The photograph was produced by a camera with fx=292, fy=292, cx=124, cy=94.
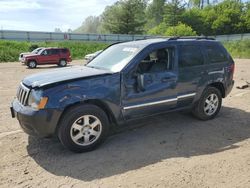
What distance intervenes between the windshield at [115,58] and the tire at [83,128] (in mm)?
881

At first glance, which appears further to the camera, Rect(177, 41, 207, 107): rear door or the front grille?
Rect(177, 41, 207, 107): rear door

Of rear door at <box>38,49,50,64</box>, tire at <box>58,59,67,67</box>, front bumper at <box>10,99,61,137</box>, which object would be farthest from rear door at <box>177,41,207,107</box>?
tire at <box>58,59,67,67</box>

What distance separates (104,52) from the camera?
6070 mm

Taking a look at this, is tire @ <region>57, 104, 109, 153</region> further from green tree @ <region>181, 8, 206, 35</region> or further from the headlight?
green tree @ <region>181, 8, 206, 35</region>

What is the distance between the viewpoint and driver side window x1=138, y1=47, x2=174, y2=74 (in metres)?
5.24

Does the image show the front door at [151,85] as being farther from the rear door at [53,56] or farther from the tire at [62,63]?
the tire at [62,63]

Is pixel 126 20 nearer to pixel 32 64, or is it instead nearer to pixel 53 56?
pixel 53 56

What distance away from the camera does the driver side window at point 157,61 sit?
17.2 ft

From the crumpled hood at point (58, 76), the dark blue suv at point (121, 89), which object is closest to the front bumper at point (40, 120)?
the dark blue suv at point (121, 89)

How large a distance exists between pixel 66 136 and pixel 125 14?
182 ft

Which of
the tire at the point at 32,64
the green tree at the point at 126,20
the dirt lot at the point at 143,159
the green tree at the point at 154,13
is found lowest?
the dirt lot at the point at 143,159

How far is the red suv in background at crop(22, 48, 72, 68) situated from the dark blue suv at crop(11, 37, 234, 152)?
17299 millimetres

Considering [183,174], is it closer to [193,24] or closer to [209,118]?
[209,118]

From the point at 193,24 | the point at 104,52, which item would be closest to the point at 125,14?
the point at 193,24
